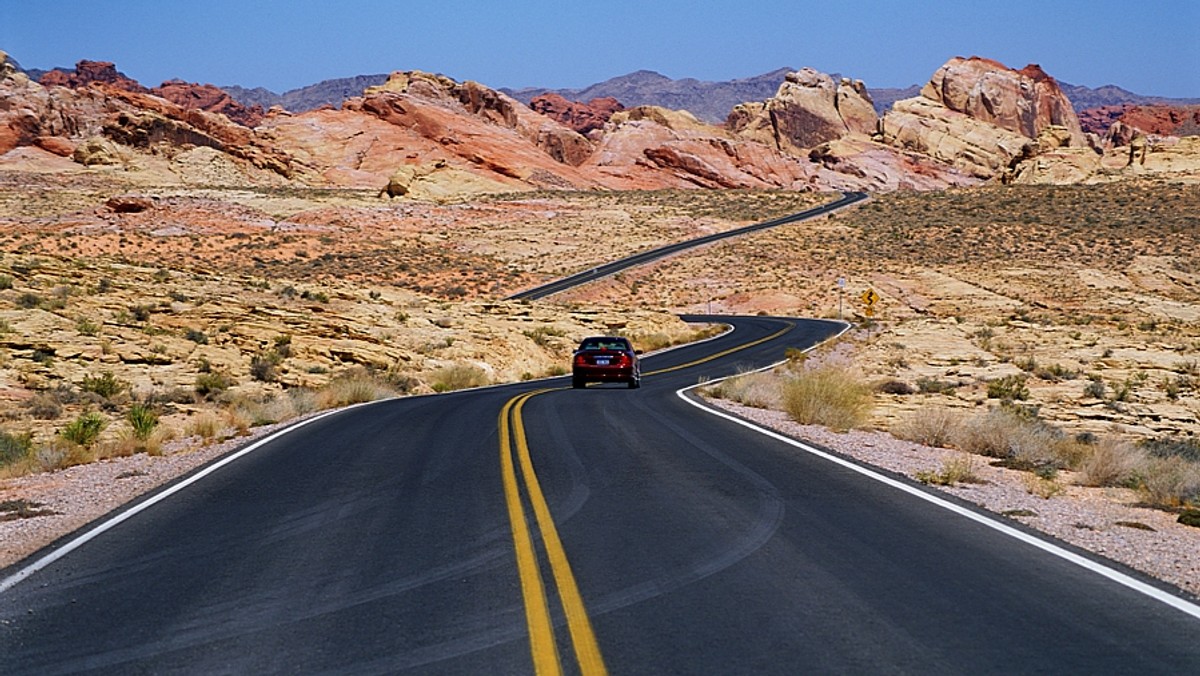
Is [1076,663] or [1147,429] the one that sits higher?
[1076,663]

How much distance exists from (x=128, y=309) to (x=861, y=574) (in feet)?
90.5

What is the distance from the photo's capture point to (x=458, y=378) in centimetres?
3186

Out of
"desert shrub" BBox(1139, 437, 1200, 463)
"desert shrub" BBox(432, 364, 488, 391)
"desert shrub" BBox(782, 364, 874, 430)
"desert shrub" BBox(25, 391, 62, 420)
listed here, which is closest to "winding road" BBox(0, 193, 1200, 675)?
"desert shrub" BBox(782, 364, 874, 430)

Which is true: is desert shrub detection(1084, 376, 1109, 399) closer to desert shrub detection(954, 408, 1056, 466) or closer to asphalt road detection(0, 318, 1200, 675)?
desert shrub detection(954, 408, 1056, 466)

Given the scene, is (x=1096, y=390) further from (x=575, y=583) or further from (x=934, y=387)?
(x=575, y=583)

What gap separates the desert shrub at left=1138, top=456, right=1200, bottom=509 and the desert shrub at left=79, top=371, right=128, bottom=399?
1988cm

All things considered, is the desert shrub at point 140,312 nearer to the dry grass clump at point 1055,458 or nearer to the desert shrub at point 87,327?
the desert shrub at point 87,327

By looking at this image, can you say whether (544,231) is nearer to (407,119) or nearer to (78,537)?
(407,119)

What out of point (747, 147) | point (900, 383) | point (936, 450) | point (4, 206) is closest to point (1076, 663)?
point (936, 450)

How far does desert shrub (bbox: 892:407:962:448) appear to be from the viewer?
48.3ft

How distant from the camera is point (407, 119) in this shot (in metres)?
124

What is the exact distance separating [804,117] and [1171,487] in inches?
6301

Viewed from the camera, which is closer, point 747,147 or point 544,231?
point 544,231

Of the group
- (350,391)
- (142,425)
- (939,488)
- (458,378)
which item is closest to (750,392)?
(350,391)
